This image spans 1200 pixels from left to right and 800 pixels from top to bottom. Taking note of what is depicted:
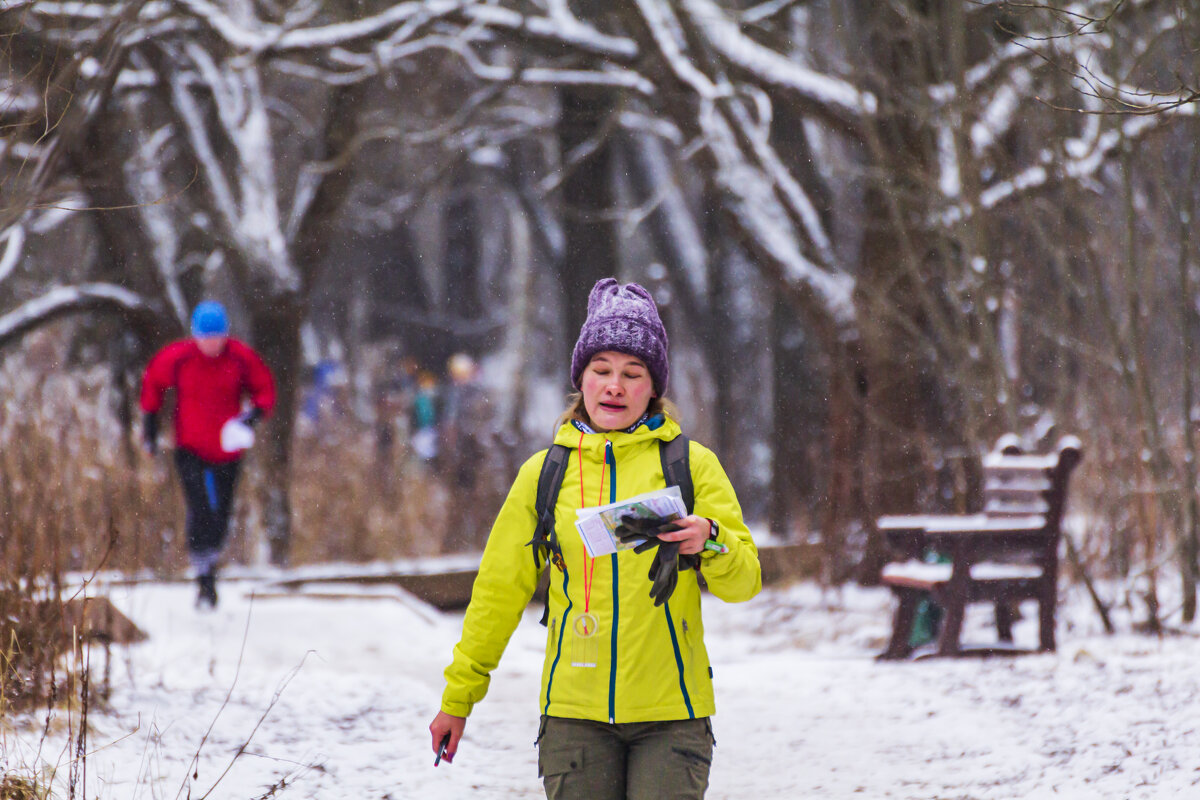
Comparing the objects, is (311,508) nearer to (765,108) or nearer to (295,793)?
(765,108)

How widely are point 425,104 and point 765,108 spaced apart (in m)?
10.9

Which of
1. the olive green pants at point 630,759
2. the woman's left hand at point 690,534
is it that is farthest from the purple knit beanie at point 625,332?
the olive green pants at point 630,759

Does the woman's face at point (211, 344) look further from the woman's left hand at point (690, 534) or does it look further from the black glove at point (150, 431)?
the woman's left hand at point (690, 534)

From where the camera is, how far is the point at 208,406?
866cm

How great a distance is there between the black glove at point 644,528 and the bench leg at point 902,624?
4.97m

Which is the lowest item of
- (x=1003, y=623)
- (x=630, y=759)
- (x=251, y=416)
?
(x=1003, y=623)

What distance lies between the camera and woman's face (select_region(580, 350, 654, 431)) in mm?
3191

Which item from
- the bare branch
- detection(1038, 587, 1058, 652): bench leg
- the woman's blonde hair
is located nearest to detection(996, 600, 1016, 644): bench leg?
detection(1038, 587, 1058, 652): bench leg

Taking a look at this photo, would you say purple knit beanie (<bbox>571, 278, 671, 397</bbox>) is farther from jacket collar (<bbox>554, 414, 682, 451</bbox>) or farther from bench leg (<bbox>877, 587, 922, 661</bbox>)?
bench leg (<bbox>877, 587, 922, 661</bbox>)

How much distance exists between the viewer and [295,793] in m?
4.71

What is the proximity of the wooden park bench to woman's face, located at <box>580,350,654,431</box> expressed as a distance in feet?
14.6

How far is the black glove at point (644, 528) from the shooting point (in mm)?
2846

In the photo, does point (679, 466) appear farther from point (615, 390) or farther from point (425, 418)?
point (425, 418)

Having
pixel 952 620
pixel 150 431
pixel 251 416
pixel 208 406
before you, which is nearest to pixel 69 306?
pixel 150 431
